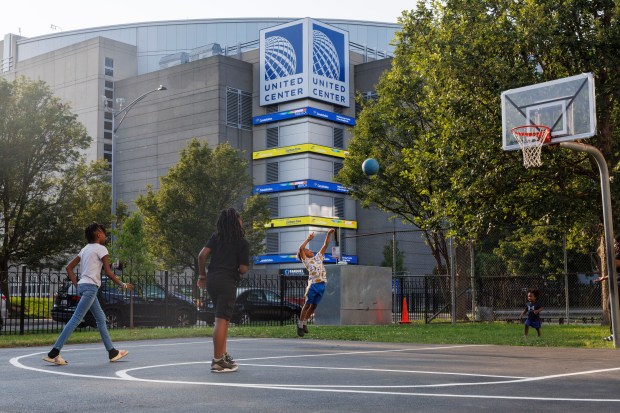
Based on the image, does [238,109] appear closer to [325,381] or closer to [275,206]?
[275,206]

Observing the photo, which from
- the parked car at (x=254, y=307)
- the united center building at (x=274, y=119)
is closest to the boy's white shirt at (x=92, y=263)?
the parked car at (x=254, y=307)

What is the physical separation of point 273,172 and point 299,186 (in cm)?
393

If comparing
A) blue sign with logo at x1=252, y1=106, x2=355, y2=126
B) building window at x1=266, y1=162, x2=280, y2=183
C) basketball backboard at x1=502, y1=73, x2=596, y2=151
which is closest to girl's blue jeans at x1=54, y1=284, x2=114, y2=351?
basketball backboard at x1=502, y1=73, x2=596, y2=151

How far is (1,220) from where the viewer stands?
35156 millimetres

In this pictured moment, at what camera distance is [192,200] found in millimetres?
43406

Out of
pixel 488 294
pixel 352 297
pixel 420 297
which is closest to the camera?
pixel 352 297

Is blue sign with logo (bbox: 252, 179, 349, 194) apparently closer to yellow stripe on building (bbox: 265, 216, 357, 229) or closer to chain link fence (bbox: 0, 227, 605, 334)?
yellow stripe on building (bbox: 265, 216, 357, 229)

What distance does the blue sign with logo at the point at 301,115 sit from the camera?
218 ft

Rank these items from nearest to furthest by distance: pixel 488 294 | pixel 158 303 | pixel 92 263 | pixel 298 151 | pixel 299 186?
1. pixel 92 263
2. pixel 158 303
3. pixel 488 294
4. pixel 299 186
5. pixel 298 151

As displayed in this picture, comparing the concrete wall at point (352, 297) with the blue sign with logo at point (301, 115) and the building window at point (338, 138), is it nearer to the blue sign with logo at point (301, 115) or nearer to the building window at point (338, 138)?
the blue sign with logo at point (301, 115)

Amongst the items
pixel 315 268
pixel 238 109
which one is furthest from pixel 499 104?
pixel 238 109

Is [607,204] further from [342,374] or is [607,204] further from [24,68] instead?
[24,68]

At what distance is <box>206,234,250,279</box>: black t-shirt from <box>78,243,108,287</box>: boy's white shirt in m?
2.10

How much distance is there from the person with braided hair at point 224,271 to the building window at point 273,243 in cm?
5741
